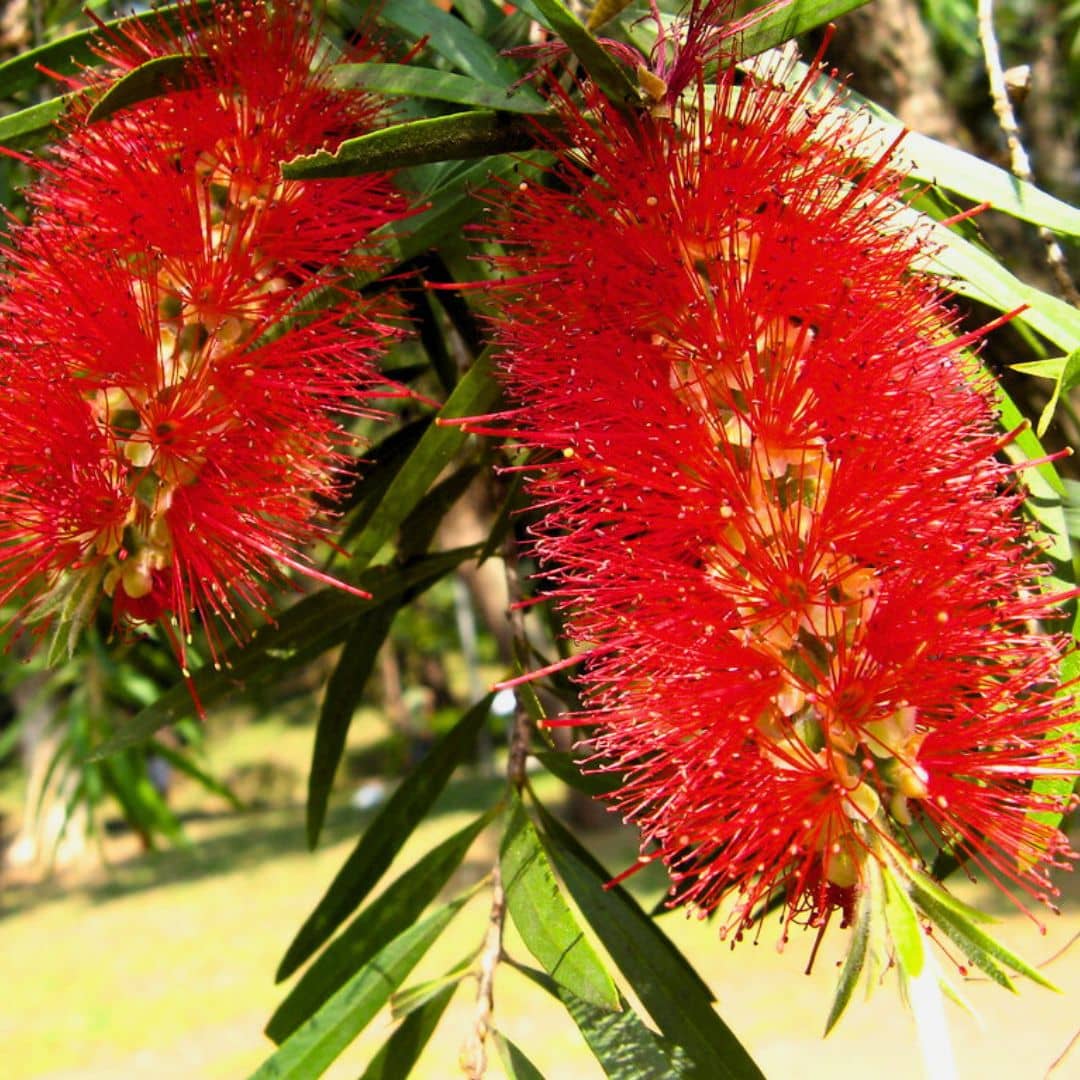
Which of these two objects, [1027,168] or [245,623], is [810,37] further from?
[245,623]

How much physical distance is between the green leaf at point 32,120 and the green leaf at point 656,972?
664 mm

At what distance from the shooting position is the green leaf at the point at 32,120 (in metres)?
0.88

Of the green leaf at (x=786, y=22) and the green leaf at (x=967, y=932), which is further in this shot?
the green leaf at (x=786, y=22)

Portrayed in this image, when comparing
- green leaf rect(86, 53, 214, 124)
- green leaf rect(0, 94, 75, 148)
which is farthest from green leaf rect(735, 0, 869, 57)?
green leaf rect(0, 94, 75, 148)

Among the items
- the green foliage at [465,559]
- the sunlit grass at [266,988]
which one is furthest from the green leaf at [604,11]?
the sunlit grass at [266,988]

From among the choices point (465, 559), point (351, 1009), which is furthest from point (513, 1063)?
point (465, 559)

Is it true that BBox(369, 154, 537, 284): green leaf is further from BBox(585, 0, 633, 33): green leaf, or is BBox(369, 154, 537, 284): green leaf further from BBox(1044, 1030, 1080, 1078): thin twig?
BBox(1044, 1030, 1080, 1078): thin twig

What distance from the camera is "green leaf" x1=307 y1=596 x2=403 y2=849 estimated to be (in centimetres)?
118

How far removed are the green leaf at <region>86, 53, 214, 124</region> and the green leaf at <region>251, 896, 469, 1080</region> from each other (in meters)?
0.64

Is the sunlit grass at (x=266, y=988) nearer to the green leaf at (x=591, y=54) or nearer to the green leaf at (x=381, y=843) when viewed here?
the green leaf at (x=381, y=843)

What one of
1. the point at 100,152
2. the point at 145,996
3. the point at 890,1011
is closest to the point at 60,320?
the point at 100,152

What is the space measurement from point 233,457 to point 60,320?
0.47ft

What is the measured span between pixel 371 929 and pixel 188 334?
21.5 inches

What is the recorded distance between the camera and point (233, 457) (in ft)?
2.71
